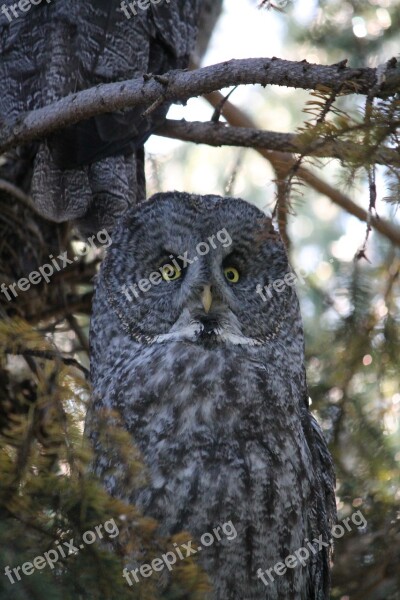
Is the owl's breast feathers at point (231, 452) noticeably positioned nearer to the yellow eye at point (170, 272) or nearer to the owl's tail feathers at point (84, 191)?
the yellow eye at point (170, 272)

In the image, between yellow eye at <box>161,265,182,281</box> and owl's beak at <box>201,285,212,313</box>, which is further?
yellow eye at <box>161,265,182,281</box>

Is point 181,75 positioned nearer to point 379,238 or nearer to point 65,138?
point 65,138

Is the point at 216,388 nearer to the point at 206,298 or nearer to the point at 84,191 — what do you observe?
the point at 206,298

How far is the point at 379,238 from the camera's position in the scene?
4527 millimetres

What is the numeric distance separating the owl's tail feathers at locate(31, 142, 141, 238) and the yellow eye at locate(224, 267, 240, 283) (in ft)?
2.19

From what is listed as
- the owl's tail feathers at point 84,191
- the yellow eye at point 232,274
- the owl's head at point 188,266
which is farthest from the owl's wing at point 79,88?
the yellow eye at point 232,274

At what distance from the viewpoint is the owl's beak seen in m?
3.21

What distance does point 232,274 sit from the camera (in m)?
3.45

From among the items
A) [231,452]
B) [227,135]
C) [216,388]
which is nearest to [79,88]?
[227,135]

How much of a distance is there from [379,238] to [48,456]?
8.63 ft

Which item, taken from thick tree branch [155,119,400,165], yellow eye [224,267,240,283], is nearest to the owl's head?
yellow eye [224,267,240,283]

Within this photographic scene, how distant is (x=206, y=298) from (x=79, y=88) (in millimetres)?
1284

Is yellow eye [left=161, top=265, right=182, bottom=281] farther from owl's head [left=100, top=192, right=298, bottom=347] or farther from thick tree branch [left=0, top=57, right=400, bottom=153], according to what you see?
thick tree branch [left=0, top=57, right=400, bottom=153]

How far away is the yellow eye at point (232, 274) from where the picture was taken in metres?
3.43
